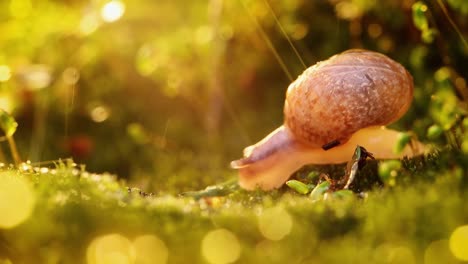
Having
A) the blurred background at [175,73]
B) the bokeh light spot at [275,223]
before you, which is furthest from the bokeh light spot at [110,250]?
the blurred background at [175,73]

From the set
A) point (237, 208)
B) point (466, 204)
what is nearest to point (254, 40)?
point (237, 208)

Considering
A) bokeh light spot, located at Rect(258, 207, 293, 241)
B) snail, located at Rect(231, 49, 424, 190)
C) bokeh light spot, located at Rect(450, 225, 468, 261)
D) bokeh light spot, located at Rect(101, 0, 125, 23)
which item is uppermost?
bokeh light spot, located at Rect(101, 0, 125, 23)

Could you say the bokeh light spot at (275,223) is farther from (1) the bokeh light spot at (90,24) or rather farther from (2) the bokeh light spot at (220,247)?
(1) the bokeh light spot at (90,24)

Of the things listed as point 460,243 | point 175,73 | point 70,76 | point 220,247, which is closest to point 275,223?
point 220,247

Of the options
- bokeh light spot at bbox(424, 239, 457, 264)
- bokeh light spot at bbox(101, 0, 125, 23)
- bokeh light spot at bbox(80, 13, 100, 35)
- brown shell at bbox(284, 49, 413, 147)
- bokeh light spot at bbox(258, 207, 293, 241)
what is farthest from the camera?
bokeh light spot at bbox(80, 13, 100, 35)

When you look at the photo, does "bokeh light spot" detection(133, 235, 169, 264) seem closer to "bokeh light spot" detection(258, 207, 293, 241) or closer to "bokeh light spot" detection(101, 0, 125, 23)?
"bokeh light spot" detection(258, 207, 293, 241)

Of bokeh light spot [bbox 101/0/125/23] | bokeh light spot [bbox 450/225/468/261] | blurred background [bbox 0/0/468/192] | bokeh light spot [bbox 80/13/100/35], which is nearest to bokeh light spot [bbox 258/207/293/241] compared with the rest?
bokeh light spot [bbox 450/225/468/261]

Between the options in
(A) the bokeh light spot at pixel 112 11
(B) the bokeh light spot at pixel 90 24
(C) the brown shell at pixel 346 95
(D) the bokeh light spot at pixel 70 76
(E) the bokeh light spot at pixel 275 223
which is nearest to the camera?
(E) the bokeh light spot at pixel 275 223
